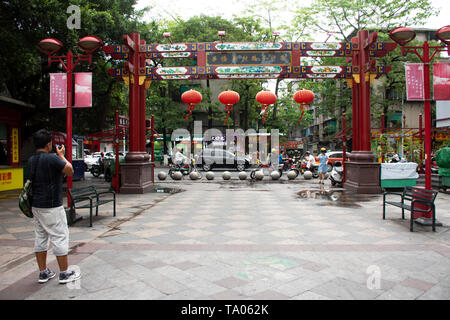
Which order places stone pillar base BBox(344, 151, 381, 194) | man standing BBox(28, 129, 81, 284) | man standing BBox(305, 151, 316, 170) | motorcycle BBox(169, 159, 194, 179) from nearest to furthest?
man standing BBox(28, 129, 81, 284), stone pillar base BBox(344, 151, 381, 194), man standing BBox(305, 151, 316, 170), motorcycle BBox(169, 159, 194, 179)

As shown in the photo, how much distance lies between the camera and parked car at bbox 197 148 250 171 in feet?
80.1

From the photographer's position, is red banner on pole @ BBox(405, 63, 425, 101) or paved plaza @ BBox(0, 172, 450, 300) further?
red banner on pole @ BBox(405, 63, 425, 101)

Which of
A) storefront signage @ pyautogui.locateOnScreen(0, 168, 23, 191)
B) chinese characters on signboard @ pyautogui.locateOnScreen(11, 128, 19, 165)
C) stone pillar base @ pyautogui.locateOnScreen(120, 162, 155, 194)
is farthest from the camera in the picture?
chinese characters on signboard @ pyautogui.locateOnScreen(11, 128, 19, 165)

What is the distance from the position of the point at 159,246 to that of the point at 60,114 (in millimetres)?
11737

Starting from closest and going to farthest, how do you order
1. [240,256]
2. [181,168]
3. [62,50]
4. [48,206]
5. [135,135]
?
[48,206]
[240,256]
[62,50]
[135,135]
[181,168]

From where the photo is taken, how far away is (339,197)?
10.7m

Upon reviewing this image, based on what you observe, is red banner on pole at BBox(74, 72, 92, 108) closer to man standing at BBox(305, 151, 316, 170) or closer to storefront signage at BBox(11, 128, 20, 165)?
storefront signage at BBox(11, 128, 20, 165)

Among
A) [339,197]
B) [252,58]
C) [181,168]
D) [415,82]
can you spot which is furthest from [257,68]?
[181,168]

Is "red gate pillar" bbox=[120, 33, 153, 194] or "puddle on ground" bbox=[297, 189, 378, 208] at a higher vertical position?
"red gate pillar" bbox=[120, 33, 153, 194]

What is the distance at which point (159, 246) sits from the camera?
5.17 metres

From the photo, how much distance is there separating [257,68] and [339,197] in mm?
5496

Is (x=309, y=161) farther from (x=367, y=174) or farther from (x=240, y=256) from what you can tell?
(x=240, y=256)

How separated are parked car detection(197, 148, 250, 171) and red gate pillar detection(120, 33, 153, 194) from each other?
11.8 m

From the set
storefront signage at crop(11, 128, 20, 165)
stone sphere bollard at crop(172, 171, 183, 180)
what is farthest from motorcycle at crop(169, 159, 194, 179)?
storefront signage at crop(11, 128, 20, 165)
